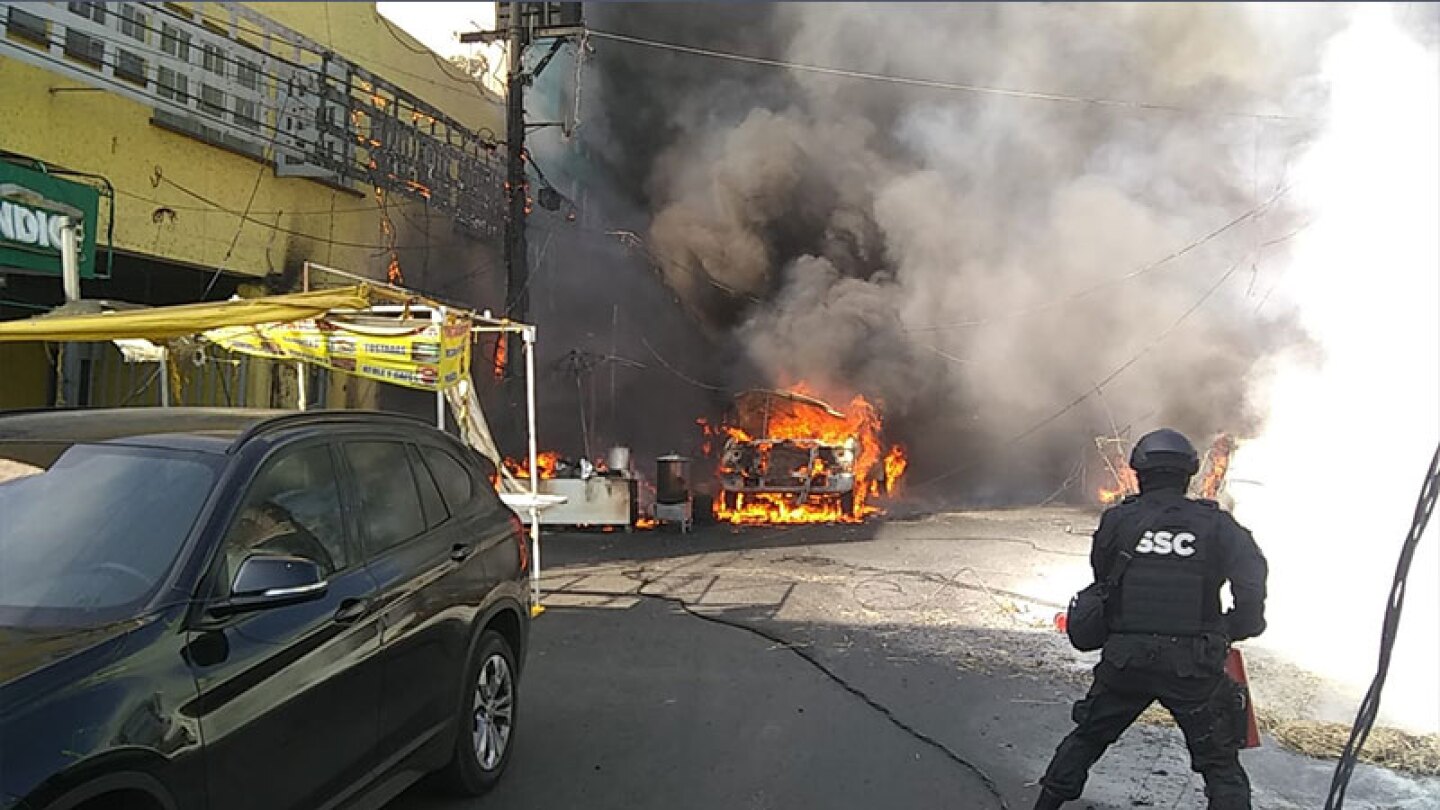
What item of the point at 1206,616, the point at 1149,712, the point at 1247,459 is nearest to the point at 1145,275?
the point at 1247,459

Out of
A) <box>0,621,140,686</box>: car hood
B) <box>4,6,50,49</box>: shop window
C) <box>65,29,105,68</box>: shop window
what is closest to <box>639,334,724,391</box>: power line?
<box>65,29,105,68</box>: shop window

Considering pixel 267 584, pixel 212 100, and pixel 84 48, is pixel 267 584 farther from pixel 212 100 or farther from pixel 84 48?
pixel 212 100

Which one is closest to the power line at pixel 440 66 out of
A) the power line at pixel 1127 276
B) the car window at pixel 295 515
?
the power line at pixel 1127 276

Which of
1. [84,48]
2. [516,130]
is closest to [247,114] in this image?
[84,48]

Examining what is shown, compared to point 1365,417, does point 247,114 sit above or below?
above

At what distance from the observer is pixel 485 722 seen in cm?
436

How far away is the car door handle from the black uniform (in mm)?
2722

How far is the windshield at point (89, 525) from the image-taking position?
2576mm

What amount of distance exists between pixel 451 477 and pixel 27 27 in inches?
266

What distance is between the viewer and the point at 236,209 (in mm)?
11203

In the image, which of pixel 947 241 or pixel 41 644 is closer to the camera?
pixel 41 644

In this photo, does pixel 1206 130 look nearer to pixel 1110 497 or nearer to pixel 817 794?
pixel 1110 497

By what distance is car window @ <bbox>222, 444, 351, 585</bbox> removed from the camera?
295cm

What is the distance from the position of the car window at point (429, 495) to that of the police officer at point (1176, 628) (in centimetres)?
274
